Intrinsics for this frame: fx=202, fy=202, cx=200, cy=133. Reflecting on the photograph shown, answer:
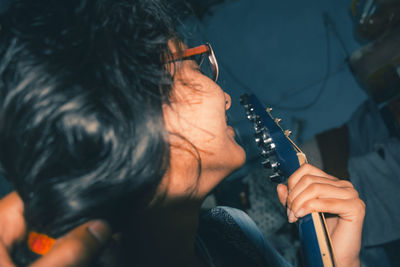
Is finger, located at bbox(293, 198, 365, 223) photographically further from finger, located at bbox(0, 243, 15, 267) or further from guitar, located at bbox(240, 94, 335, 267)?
finger, located at bbox(0, 243, 15, 267)

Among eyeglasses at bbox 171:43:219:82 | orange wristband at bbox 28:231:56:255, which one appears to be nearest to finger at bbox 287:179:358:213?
eyeglasses at bbox 171:43:219:82

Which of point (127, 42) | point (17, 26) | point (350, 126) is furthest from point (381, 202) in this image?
point (17, 26)

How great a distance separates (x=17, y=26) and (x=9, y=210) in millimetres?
823

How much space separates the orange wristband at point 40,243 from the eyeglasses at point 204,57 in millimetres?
980

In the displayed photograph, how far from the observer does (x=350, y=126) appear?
8.27 ft

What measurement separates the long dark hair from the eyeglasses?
12.6 inches

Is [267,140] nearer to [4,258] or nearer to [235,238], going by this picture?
[235,238]

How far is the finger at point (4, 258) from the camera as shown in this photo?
86 cm

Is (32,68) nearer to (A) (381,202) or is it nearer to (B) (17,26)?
(B) (17,26)

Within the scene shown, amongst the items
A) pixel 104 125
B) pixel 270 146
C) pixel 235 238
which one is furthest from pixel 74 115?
pixel 235 238

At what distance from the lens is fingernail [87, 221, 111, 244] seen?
2.75 feet

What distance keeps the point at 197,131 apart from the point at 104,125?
435 mm

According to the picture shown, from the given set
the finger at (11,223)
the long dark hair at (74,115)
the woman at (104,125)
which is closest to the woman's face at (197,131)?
the woman at (104,125)

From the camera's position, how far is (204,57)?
1319 mm
